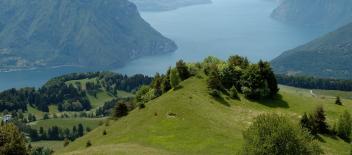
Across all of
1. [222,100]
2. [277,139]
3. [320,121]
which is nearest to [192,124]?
[222,100]

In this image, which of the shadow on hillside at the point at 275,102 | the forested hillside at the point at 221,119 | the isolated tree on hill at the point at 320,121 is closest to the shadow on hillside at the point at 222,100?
the forested hillside at the point at 221,119

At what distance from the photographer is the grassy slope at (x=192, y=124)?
63.8 meters

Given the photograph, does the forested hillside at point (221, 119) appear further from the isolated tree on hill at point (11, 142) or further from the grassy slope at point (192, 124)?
the isolated tree on hill at point (11, 142)

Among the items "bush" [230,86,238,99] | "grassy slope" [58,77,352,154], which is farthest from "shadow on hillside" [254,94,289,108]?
"bush" [230,86,238,99]

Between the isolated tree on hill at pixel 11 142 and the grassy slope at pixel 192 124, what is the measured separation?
5.86 metres

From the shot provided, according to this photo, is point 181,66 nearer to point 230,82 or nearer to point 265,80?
point 230,82

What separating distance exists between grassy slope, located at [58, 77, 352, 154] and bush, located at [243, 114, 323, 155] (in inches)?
345

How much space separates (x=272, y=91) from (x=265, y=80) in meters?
3.39

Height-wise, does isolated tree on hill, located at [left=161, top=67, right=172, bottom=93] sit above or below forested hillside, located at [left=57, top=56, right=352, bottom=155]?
above

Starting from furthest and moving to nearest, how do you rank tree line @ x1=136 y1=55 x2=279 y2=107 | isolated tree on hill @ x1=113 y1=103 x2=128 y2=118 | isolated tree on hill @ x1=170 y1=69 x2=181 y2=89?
1. isolated tree on hill @ x1=170 y1=69 x2=181 y2=89
2. isolated tree on hill @ x1=113 y1=103 x2=128 y2=118
3. tree line @ x1=136 y1=55 x2=279 y2=107

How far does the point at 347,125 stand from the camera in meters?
76.0

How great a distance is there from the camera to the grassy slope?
209ft

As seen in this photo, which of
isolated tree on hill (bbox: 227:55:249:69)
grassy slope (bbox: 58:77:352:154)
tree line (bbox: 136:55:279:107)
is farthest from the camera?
isolated tree on hill (bbox: 227:55:249:69)

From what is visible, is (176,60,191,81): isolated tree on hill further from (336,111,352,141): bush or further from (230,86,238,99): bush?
(336,111,352,141): bush
